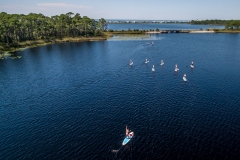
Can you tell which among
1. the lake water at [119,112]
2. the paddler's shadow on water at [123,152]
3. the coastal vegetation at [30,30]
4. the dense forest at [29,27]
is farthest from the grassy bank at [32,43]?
the paddler's shadow on water at [123,152]

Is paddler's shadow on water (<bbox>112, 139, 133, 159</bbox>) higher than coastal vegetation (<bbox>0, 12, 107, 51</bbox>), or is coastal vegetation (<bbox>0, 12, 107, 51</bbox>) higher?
coastal vegetation (<bbox>0, 12, 107, 51</bbox>)

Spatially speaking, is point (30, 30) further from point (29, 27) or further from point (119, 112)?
point (119, 112)

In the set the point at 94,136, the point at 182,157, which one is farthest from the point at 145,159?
the point at 94,136

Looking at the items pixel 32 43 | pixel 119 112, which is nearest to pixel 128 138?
pixel 119 112

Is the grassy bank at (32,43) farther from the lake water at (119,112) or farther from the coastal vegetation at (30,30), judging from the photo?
the lake water at (119,112)

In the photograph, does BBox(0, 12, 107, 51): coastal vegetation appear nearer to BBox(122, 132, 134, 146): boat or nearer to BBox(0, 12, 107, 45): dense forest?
BBox(0, 12, 107, 45): dense forest

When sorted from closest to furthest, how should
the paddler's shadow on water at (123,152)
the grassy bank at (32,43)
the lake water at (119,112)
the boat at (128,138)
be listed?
the paddler's shadow on water at (123,152)
the lake water at (119,112)
the boat at (128,138)
the grassy bank at (32,43)

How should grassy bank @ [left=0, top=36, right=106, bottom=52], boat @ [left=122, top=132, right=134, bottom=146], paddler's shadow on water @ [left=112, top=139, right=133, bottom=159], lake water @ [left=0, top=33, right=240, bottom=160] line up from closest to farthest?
paddler's shadow on water @ [left=112, top=139, right=133, bottom=159], lake water @ [left=0, top=33, right=240, bottom=160], boat @ [left=122, top=132, right=134, bottom=146], grassy bank @ [left=0, top=36, right=106, bottom=52]

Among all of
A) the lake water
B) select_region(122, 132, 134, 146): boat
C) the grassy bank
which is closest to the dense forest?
the grassy bank
